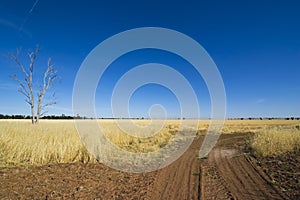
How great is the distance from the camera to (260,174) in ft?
19.5

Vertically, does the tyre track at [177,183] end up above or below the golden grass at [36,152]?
below

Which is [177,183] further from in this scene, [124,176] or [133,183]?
[124,176]

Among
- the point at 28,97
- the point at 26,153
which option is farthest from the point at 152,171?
the point at 28,97

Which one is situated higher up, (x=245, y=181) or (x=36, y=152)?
(x=36, y=152)

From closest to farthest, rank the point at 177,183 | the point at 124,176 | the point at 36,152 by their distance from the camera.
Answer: the point at 177,183
the point at 124,176
the point at 36,152

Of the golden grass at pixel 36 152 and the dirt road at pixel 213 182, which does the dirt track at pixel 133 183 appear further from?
the golden grass at pixel 36 152

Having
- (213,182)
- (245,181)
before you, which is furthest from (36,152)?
(245,181)

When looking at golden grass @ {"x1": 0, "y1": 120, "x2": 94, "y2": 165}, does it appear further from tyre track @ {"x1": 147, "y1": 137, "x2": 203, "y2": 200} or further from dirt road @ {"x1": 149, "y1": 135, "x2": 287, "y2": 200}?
dirt road @ {"x1": 149, "y1": 135, "x2": 287, "y2": 200}

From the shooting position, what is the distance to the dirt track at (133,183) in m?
4.41

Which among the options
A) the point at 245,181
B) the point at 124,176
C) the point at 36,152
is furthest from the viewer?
the point at 36,152

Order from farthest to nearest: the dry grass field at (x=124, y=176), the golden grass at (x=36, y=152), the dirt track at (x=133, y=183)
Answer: the golden grass at (x=36, y=152) < the dry grass field at (x=124, y=176) < the dirt track at (x=133, y=183)

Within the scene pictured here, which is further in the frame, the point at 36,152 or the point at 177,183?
the point at 36,152

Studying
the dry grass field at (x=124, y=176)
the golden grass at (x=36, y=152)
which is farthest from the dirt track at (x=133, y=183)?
the golden grass at (x=36, y=152)

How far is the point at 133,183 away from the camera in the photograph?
5391mm
